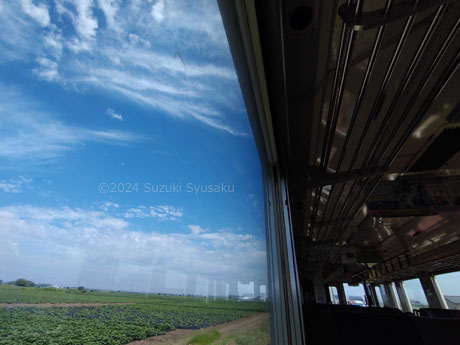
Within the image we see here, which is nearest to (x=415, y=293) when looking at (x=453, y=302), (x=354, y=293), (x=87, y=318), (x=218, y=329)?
(x=453, y=302)

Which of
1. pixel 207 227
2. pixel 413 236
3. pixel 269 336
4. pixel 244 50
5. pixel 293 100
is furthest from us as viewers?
pixel 413 236

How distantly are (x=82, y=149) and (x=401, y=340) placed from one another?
103 inches

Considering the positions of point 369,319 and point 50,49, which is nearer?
point 50,49

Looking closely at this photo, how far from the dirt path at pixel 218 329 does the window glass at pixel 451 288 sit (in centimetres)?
862

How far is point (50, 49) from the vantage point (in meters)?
0.31

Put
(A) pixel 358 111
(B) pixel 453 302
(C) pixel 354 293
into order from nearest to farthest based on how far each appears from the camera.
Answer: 1. (A) pixel 358 111
2. (B) pixel 453 302
3. (C) pixel 354 293

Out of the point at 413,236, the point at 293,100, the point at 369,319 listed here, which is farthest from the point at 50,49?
the point at 413,236

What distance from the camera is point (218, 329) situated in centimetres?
56

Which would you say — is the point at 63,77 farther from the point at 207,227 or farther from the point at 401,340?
the point at 401,340

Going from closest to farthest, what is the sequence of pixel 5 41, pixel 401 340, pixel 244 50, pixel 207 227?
pixel 5 41
pixel 207 227
pixel 244 50
pixel 401 340

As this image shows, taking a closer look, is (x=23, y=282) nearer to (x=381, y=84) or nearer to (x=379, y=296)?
(x=381, y=84)

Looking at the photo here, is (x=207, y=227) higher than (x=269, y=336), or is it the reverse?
(x=207, y=227)

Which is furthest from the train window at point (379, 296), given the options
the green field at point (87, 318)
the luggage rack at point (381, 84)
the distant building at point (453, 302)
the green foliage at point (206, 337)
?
the green field at point (87, 318)

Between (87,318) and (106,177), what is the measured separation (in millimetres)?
206
